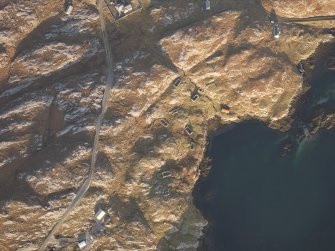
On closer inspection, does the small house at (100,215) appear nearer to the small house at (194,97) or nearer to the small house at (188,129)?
the small house at (188,129)

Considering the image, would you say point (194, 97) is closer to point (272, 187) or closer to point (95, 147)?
point (95, 147)

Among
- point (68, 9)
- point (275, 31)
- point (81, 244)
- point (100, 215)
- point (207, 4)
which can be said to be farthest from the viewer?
point (275, 31)

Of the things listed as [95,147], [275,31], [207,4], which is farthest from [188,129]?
[275,31]

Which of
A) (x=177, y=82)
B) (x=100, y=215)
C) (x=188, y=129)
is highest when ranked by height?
(x=177, y=82)

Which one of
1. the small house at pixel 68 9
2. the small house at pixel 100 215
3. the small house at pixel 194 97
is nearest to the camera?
the small house at pixel 100 215

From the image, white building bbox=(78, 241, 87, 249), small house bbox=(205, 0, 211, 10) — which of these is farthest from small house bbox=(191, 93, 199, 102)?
white building bbox=(78, 241, 87, 249)

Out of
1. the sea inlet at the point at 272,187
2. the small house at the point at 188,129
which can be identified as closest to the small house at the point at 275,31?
the sea inlet at the point at 272,187

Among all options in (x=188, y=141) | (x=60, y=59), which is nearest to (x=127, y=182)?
(x=188, y=141)
